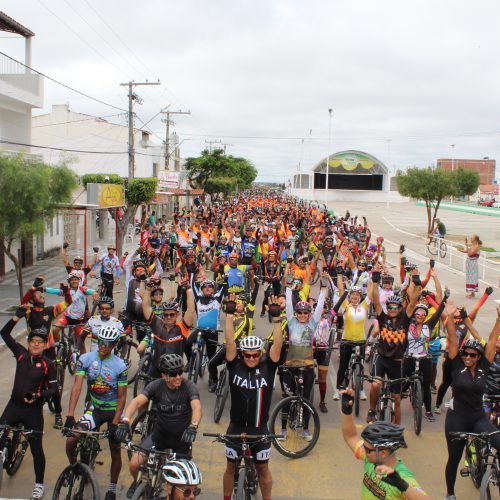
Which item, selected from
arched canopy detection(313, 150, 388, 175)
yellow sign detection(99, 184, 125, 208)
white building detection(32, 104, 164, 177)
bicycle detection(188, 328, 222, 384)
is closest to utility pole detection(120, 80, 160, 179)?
yellow sign detection(99, 184, 125, 208)

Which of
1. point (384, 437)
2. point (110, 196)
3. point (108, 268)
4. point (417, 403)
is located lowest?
point (417, 403)

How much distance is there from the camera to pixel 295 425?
22.9ft

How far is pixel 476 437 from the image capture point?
5430 mm

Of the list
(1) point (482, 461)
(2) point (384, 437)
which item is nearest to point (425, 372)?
(1) point (482, 461)

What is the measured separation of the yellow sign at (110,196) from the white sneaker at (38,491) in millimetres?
17316

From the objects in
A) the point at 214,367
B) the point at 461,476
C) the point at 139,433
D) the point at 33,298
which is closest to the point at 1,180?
the point at 33,298

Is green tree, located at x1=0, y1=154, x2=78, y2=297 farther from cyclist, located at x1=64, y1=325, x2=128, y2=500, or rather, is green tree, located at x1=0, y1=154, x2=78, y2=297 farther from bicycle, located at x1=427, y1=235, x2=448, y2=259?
bicycle, located at x1=427, y1=235, x2=448, y2=259

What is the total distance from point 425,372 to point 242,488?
3.87 metres

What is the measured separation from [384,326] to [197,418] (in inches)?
134

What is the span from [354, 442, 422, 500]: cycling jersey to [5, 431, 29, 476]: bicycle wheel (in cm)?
358

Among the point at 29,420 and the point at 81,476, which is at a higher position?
the point at 29,420

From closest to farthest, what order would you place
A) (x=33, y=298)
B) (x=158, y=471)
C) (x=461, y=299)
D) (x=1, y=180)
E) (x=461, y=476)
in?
(x=158, y=471), (x=461, y=476), (x=33, y=298), (x=1, y=180), (x=461, y=299)

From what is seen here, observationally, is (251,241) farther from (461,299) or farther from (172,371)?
(172,371)

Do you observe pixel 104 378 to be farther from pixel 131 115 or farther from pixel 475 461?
pixel 131 115
